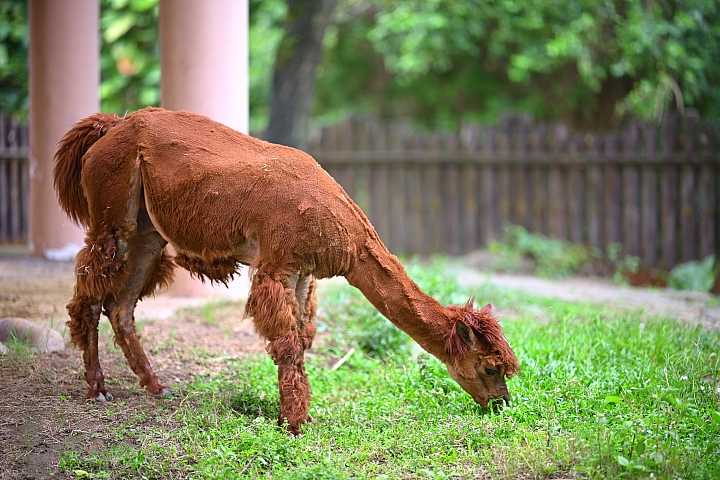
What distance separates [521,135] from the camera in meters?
11.9

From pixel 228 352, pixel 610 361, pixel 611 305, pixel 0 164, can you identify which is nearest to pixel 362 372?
pixel 228 352

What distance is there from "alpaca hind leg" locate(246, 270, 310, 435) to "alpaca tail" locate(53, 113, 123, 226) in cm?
157

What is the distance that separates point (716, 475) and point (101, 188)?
3.98 meters

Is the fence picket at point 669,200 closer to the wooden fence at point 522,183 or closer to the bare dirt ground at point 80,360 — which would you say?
the wooden fence at point 522,183

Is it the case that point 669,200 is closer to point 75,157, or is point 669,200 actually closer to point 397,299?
point 397,299

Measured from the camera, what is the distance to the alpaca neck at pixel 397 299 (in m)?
4.66

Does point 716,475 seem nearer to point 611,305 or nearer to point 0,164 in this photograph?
point 611,305

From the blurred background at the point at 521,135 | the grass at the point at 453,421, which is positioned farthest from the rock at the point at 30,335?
the blurred background at the point at 521,135

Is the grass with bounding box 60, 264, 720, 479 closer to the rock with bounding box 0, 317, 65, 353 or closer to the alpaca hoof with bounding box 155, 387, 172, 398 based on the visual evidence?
the alpaca hoof with bounding box 155, 387, 172, 398

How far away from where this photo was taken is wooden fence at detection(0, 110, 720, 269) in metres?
11.3

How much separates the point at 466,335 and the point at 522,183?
775cm

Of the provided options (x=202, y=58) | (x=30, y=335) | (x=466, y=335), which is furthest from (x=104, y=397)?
A: (x=202, y=58)

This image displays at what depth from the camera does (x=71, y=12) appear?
370 inches

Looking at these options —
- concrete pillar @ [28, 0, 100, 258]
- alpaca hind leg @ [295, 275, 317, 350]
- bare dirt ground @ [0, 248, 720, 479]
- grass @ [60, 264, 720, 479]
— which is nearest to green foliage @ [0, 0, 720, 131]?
bare dirt ground @ [0, 248, 720, 479]
